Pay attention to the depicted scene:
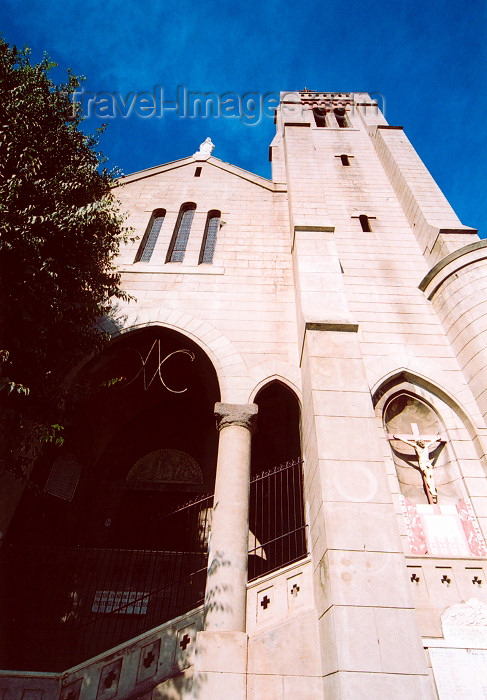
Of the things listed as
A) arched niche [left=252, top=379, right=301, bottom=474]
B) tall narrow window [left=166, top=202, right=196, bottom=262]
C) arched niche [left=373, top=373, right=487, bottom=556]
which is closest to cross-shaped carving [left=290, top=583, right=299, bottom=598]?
arched niche [left=373, top=373, right=487, bottom=556]

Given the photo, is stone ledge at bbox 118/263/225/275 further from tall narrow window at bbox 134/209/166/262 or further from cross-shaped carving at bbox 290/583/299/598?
cross-shaped carving at bbox 290/583/299/598

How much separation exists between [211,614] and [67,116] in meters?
9.50

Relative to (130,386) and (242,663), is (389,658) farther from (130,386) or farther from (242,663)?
(130,386)

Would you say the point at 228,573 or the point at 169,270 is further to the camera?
the point at 169,270

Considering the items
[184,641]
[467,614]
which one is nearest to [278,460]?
[184,641]

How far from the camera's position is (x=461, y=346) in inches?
306

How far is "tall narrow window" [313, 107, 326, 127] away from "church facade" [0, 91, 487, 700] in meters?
4.76

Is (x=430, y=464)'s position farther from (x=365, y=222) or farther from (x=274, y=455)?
(x=365, y=222)

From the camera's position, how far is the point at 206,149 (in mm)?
15234

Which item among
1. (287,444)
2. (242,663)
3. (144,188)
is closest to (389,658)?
(242,663)

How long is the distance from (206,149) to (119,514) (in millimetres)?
12914

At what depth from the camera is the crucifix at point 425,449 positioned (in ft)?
21.5

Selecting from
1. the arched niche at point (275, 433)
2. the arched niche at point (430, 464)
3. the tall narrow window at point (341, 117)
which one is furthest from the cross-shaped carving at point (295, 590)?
the tall narrow window at point (341, 117)

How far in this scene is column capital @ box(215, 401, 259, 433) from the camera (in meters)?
7.09
